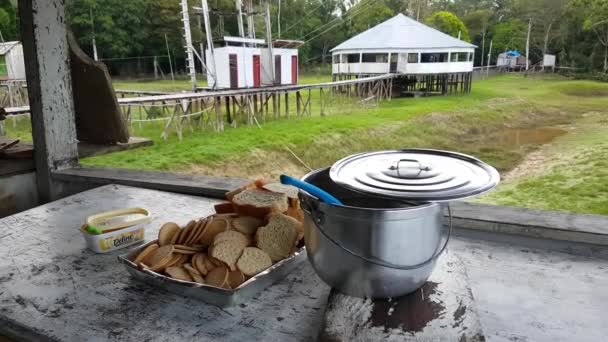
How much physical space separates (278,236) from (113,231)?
0.52 m

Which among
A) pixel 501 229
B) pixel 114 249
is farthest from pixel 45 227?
pixel 501 229

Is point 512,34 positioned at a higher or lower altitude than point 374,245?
higher

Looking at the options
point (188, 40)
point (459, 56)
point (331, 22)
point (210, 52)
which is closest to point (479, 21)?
point (459, 56)

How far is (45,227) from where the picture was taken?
60.7 inches

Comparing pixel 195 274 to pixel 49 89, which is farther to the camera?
pixel 49 89

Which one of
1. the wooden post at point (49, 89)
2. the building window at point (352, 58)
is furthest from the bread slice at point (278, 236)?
the building window at point (352, 58)

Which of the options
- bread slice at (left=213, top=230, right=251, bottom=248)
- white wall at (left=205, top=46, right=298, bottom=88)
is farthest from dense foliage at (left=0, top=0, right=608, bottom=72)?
bread slice at (left=213, top=230, right=251, bottom=248)

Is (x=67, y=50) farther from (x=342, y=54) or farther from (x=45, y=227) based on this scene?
(x=342, y=54)

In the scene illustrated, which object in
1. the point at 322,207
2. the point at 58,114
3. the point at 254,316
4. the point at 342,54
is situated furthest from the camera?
the point at 342,54

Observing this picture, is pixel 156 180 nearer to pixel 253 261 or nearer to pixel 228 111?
pixel 253 261

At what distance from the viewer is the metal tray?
3.12ft

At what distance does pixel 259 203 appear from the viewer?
1.26 meters

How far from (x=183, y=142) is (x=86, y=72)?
6.31 m

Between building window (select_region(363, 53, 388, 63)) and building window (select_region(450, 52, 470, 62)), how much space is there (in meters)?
3.38
